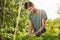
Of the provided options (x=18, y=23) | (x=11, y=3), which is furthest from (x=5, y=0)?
(x=18, y=23)

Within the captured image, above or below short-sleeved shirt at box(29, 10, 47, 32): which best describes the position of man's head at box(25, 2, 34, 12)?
above

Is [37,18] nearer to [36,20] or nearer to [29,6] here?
[36,20]

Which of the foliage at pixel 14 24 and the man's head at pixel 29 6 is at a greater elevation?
the man's head at pixel 29 6

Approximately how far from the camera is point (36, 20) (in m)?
2.80

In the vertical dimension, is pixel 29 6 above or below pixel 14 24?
above

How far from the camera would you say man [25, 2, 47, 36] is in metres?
2.78

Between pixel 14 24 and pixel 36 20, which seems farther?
pixel 14 24

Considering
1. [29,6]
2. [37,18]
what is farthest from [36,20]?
[29,6]

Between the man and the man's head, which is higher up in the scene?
the man's head

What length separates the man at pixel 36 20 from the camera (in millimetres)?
2781

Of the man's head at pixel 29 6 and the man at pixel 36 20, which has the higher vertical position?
the man's head at pixel 29 6

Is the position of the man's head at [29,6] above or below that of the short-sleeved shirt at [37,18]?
above

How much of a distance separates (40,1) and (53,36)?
0.32 meters

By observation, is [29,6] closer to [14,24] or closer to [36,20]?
[36,20]
